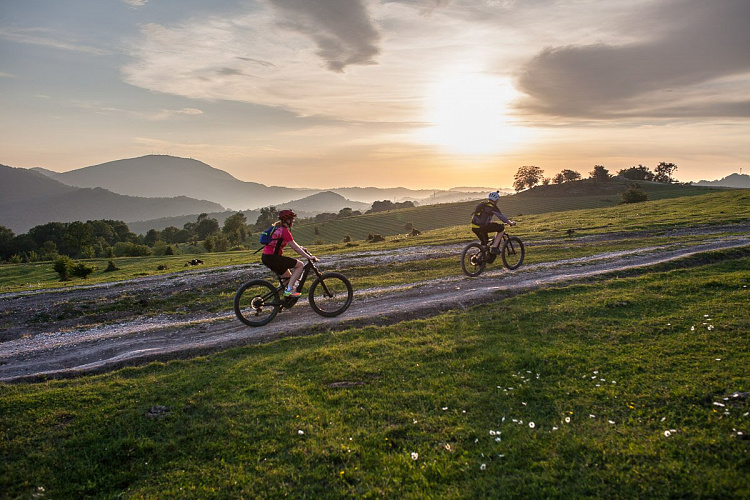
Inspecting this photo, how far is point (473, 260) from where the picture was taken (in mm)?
18844

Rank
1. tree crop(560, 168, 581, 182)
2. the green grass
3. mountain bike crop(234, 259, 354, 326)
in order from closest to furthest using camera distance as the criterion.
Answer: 1. the green grass
2. mountain bike crop(234, 259, 354, 326)
3. tree crop(560, 168, 581, 182)

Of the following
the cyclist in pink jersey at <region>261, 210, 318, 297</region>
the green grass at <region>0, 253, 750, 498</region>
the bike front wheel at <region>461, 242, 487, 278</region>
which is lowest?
the green grass at <region>0, 253, 750, 498</region>

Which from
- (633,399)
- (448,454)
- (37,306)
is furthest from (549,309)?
(37,306)

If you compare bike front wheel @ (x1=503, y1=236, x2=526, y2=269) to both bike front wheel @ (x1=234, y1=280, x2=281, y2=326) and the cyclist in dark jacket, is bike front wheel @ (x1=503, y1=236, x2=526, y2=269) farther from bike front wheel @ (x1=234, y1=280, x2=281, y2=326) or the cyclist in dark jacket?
bike front wheel @ (x1=234, y1=280, x2=281, y2=326)

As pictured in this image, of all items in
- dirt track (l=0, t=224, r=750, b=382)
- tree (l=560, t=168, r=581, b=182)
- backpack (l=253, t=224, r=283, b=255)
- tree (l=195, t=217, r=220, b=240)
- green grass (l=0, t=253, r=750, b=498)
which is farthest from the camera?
tree (l=560, t=168, r=581, b=182)

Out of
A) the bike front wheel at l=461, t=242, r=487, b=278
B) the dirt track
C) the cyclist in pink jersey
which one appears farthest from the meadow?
the bike front wheel at l=461, t=242, r=487, b=278

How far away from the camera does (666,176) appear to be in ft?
545

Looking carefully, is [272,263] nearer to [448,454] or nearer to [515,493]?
[448,454]

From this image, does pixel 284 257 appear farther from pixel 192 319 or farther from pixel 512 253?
pixel 512 253

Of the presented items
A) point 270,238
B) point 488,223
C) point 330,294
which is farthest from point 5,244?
point 488,223

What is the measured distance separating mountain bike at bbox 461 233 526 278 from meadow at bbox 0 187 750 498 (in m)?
7.64

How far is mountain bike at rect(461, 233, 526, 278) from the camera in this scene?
1878cm

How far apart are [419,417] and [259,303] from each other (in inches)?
294

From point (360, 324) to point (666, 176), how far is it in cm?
20266
